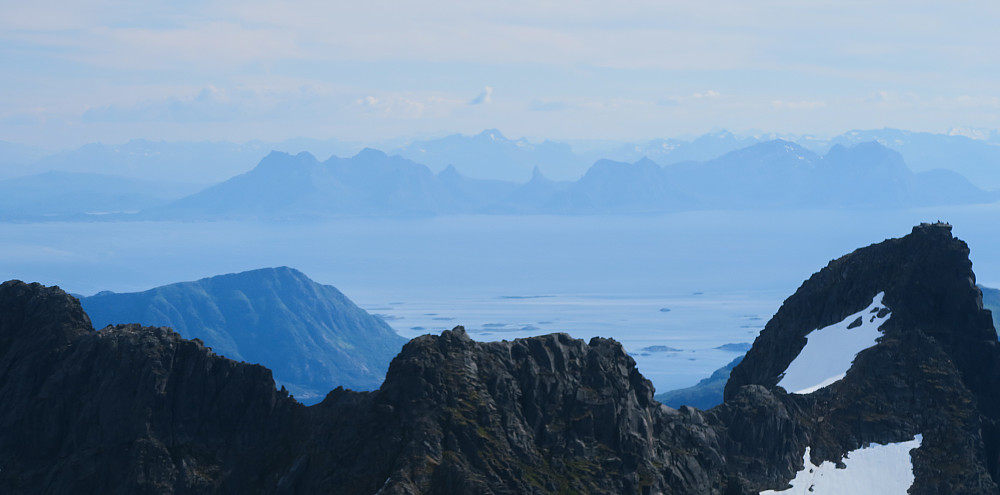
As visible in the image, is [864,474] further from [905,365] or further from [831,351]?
[831,351]

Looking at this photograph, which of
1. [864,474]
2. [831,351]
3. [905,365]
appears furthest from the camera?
[831,351]

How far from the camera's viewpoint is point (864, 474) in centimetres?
12606

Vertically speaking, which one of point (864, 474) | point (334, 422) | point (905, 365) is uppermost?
point (905, 365)

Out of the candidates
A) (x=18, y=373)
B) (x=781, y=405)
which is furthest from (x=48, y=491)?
(x=781, y=405)

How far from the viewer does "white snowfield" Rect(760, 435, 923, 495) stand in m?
124

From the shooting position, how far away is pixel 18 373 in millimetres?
103688

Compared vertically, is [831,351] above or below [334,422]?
above

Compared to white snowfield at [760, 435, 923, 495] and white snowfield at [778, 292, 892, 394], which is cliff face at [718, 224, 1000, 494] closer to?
white snowfield at [778, 292, 892, 394]

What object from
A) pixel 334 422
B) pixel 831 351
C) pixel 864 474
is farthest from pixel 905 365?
pixel 334 422

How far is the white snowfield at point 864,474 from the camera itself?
12444 cm

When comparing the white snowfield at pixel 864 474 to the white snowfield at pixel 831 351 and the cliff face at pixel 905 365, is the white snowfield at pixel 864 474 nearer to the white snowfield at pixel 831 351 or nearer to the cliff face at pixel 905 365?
the cliff face at pixel 905 365

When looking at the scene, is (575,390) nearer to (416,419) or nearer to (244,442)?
(416,419)

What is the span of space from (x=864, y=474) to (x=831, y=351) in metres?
21.2

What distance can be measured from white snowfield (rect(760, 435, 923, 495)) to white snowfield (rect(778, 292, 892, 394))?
1081 cm
